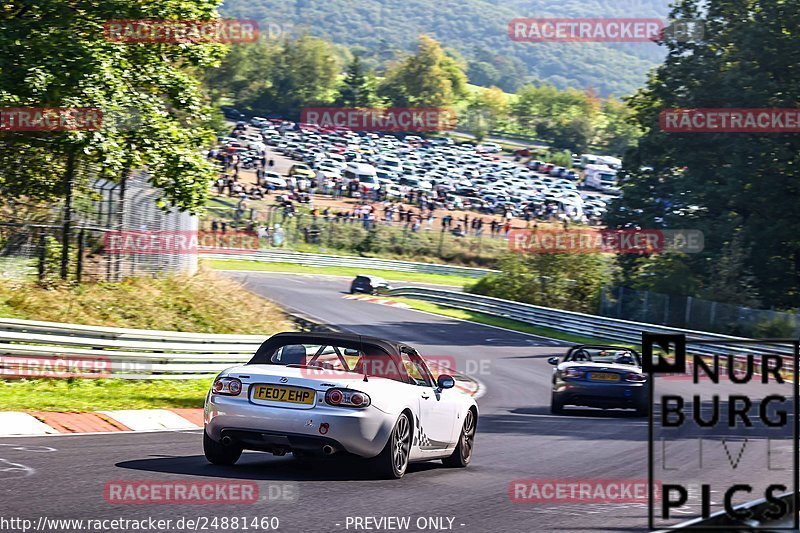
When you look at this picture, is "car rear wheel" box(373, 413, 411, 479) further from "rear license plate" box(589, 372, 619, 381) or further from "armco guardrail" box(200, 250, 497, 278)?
"armco guardrail" box(200, 250, 497, 278)

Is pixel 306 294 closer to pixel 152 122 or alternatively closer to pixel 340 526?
pixel 152 122

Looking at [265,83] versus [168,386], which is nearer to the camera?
[168,386]

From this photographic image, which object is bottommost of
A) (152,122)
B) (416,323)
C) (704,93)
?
(416,323)

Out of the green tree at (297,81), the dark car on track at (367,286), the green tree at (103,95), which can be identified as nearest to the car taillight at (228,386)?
the green tree at (103,95)

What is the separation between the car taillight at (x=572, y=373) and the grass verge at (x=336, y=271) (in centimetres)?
3854

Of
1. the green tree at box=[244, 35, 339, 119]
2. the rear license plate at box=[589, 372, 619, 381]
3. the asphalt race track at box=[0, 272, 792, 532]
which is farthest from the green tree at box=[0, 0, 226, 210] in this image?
the green tree at box=[244, 35, 339, 119]

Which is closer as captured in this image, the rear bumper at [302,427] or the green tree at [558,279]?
the rear bumper at [302,427]

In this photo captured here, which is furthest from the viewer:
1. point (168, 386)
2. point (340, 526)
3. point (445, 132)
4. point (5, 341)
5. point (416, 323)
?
point (445, 132)

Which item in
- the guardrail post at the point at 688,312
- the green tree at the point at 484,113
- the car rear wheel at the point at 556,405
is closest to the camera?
the car rear wheel at the point at 556,405

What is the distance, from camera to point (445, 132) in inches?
5261

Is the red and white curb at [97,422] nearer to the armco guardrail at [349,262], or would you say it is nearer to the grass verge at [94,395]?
the grass verge at [94,395]

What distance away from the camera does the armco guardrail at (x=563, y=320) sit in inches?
1320

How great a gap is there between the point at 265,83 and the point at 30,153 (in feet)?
405

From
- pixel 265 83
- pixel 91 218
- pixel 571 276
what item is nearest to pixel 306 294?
pixel 571 276
